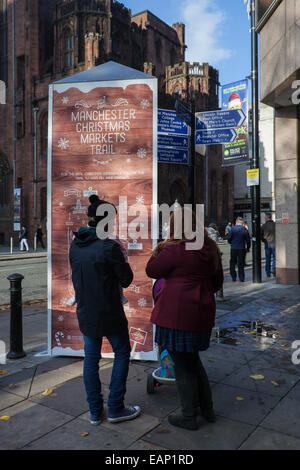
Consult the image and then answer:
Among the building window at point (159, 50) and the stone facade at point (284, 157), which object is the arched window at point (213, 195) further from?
the stone facade at point (284, 157)

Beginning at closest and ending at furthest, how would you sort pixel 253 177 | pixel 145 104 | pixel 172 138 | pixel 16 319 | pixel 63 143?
pixel 145 104 → pixel 63 143 → pixel 16 319 → pixel 172 138 → pixel 253 177

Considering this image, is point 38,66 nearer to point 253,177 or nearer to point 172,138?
point 253,177

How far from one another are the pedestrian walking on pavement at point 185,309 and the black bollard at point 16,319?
2449 mm

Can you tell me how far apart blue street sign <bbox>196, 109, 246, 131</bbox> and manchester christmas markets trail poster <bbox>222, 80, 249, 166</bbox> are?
54.3 inches

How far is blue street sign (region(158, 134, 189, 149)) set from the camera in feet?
22.0

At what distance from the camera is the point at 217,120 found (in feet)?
23.5

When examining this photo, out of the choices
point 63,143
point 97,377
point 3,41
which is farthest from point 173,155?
point 3,41

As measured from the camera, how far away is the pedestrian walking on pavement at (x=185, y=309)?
3.12 metres

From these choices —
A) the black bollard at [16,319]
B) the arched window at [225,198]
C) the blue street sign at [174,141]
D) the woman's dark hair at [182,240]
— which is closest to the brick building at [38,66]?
the arched window at [225,198]

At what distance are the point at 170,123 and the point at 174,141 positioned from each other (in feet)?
1.21

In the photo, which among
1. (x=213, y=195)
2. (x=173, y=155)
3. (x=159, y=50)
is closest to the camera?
(x=173, y=155)
